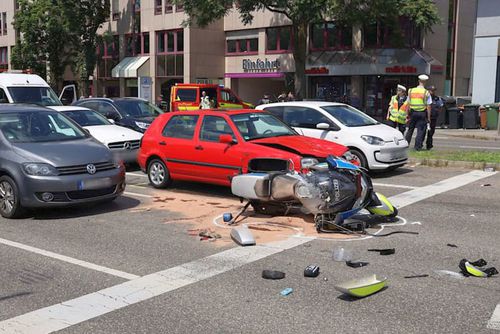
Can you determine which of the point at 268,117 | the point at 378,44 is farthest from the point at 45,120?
the point at 378,44

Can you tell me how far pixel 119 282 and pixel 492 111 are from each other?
74.2ft

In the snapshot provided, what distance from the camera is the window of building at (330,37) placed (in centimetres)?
3409

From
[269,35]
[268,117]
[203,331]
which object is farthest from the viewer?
[269,35]

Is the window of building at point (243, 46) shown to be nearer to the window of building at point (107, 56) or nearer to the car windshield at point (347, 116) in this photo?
the window of building at point (107, 56)

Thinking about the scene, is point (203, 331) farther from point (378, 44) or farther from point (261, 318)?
point (378, 44)

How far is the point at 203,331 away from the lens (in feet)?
14.2

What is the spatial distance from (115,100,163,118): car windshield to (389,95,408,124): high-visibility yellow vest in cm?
642

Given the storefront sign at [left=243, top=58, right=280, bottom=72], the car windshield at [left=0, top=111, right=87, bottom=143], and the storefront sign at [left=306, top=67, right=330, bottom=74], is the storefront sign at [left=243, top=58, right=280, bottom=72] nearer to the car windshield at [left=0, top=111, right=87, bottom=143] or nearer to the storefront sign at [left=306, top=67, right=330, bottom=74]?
the storefront sign at [left=306, top=67, right=330, bottom=74]

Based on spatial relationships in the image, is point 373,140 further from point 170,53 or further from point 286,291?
point 170,53

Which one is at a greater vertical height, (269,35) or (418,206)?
(269,35)

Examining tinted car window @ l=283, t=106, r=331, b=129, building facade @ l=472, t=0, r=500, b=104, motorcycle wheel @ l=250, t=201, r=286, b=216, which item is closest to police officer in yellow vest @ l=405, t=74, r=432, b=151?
tinted car window @ l=283, t=106, r=331, b=129

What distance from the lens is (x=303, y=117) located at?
12.8m

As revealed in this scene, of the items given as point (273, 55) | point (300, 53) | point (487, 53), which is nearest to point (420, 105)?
point (300, 53)

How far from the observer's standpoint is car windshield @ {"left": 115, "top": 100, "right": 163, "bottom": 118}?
1605 cm
